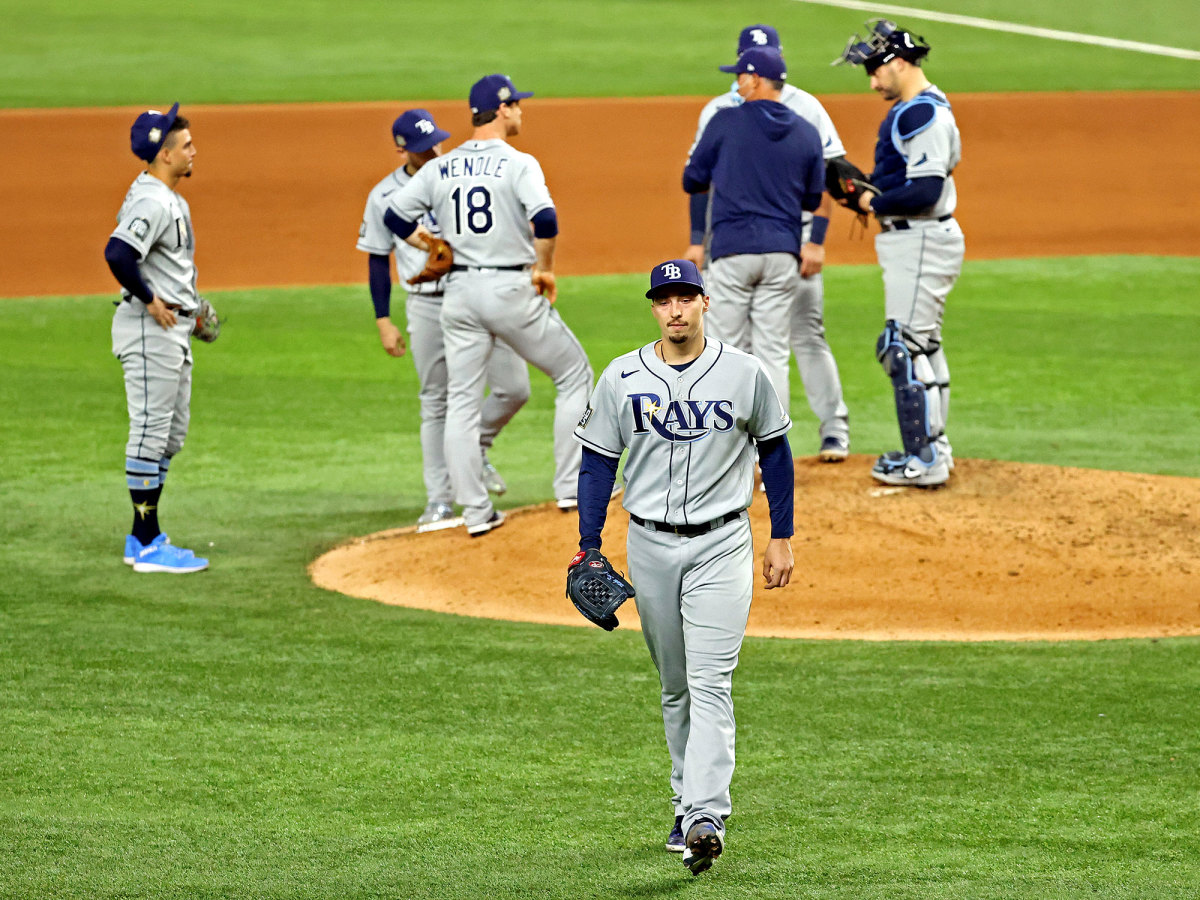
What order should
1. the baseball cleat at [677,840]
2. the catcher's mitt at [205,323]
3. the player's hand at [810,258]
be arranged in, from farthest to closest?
1. the player's hand at [810,258]
2. the catcher's mitt at [205,323]
3. the baseball cleat at [677,840]

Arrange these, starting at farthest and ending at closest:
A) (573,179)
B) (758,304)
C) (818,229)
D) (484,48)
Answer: (484,48) < (573,179) < (818,229) < (758,304)

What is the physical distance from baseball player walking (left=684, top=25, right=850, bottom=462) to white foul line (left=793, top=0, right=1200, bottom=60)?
92.9 feet

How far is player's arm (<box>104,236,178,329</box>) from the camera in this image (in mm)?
7750

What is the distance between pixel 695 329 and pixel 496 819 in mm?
1545

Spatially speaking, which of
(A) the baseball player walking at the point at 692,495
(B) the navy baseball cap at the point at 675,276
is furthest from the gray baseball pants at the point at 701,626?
(B) the navy baseball cap at the point at 675,276

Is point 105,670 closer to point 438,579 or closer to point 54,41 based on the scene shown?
point 438,579

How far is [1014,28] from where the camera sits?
126 ft

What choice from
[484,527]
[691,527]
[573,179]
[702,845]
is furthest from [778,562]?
[573,179]

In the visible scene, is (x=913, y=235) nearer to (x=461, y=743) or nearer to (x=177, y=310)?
(x=177, y=310)

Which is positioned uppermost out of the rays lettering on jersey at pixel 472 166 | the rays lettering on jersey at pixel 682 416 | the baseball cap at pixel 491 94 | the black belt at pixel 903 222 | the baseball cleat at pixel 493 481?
the baseball cap at pixel 491 94

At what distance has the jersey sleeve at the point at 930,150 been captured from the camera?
8188 mm

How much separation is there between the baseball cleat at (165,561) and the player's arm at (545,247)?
213 cm

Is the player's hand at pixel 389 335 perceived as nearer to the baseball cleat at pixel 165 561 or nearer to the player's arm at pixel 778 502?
the baseball cleat at pixel 165 561

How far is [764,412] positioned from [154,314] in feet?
13.9
